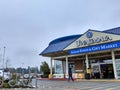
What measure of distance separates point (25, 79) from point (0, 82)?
90.0 inches

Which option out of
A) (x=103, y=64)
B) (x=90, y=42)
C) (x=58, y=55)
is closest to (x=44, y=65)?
(x=58, y=55)

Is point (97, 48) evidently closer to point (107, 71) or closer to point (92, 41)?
point (92, 41)

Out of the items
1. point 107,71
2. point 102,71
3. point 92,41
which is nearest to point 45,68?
point 102,71

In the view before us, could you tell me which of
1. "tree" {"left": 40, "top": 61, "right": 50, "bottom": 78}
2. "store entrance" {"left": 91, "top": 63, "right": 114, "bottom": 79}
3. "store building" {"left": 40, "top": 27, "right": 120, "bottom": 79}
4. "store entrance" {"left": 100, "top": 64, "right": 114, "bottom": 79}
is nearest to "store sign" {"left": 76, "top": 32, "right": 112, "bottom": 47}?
"store building" {"left": 40, "top": 27, "right": 120, "bottom": 79}

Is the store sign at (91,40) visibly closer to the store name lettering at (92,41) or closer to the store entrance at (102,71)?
the store name lettering at (92,41)

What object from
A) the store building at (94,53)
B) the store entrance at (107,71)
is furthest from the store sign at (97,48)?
the store entrance at (107,71)

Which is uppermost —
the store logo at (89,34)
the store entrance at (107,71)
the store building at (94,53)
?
the store logo at (89,34)

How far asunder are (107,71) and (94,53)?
4375 millimetres

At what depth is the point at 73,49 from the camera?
92.0 feet

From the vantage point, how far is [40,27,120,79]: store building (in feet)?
79.6

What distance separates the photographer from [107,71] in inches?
1185

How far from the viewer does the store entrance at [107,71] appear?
2962 cm

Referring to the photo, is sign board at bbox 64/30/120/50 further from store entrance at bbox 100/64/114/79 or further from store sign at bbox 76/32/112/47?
store entrance at bbox 100/64/114/79

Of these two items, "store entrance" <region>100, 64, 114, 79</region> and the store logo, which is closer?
the store logo
